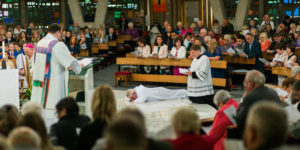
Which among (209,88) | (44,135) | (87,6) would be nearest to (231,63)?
(209,88)

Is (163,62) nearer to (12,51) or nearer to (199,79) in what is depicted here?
(199,79)

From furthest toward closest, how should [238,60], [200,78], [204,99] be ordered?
1. [238,60]
2. [204,99]
3. [200,78]

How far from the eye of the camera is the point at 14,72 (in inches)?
294

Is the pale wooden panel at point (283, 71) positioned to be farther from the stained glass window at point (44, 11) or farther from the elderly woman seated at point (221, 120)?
the stained glass window at point (44, 11)

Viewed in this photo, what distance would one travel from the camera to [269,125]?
3.12 m

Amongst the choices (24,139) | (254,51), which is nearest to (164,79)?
(254,51)

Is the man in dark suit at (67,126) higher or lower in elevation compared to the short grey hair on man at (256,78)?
lower

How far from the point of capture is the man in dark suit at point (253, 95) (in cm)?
516

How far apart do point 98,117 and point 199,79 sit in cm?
541

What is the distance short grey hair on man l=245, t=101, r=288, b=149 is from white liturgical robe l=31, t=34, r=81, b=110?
167 inches

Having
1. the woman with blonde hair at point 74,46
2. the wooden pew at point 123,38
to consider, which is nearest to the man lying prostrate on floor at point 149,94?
the woman with blonde hair at point 74,46

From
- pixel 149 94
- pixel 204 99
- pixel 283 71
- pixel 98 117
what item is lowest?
pixel 204 99

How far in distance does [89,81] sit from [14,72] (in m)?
1.13

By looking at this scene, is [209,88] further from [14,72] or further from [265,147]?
[265,147]
